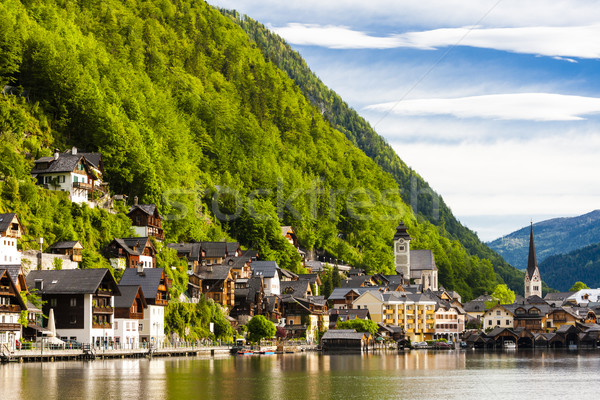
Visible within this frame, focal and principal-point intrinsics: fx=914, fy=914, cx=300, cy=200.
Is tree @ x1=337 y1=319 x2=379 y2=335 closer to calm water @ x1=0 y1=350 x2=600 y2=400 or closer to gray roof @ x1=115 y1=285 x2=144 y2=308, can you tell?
gray roof @ x1=115 y1=285 x2=144 y2=308

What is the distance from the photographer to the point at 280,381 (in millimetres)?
60875

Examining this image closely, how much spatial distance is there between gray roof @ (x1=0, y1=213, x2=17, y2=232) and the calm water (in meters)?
16.4

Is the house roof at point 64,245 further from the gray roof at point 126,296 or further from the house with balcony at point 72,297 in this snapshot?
the house with balcony at point 72,297

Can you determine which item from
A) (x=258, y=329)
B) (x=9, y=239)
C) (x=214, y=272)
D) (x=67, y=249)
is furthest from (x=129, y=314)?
(x=214, y=272)

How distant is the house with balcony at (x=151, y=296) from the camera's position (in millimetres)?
95250

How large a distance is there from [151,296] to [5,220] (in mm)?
17740

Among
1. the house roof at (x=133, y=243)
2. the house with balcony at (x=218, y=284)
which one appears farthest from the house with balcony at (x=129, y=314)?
the house with balcony at (x=218, y=284)

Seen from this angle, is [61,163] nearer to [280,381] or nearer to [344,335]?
[344,335]

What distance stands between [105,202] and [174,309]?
18696mm

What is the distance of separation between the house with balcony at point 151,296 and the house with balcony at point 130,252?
376 cm

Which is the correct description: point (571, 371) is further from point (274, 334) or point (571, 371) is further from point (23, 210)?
point (23, 210)

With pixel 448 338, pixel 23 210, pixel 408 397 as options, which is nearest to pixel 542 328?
pixel 448 338

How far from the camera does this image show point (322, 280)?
16700 centimetres

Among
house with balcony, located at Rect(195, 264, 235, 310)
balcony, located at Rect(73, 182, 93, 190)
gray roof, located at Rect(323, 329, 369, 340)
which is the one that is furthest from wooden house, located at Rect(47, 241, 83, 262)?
gray roof, located at Rect(323, 329, 369, 340)
